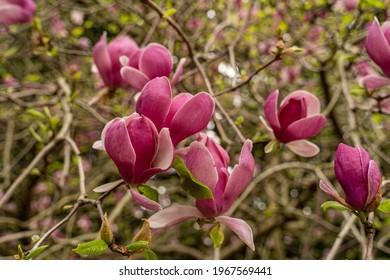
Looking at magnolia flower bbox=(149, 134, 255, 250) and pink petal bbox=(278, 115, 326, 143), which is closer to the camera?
magnolia flower bbox=(149, 134, 255, 250)

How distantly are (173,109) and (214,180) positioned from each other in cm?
11

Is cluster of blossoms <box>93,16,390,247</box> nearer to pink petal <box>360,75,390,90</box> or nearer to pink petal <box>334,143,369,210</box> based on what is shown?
pink petal <box>334,143,369,210</box>

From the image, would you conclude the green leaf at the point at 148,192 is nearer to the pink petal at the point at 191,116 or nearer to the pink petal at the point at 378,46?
the pink petal at the point at 191,116

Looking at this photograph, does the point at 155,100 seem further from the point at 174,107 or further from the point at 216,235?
the point at 216,235

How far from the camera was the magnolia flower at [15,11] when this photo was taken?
1085 millimetres

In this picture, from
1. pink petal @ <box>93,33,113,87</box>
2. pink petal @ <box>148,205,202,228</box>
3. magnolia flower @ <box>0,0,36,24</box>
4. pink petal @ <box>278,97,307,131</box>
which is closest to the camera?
pink petal @ <box>148,205,202,228</box>

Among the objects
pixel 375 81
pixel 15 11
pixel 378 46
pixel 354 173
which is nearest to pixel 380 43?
pixel 378 46

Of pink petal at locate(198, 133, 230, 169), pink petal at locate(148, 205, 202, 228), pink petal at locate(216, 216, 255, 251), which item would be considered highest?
pink petal at locate(198, 133, 230, 169)

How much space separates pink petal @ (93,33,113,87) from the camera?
0.96 meters

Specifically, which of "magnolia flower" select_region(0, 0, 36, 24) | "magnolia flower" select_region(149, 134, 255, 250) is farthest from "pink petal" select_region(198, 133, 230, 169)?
"magnolia flower" select_region(0, 0, 36, 24)

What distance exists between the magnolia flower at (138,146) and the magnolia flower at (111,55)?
1.25 ft

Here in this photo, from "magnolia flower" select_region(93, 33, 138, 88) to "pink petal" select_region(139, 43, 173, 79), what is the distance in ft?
0.53

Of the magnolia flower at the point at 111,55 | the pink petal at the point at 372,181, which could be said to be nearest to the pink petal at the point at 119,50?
the magnolia flower at the point at 111,55
